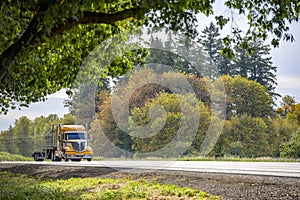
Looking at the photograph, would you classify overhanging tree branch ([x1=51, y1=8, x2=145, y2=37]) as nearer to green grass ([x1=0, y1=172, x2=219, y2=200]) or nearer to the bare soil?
green grass ([x1=0, y1=172, x2=219, y2=200])

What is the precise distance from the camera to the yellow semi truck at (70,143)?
30312mm

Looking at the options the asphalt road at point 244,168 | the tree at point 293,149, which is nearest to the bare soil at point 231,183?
the asphalt road at point 244,168

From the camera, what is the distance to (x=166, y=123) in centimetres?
3256

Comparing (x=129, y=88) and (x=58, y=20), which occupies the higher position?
(x=129, y=88)

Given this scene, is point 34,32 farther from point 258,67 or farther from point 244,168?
point 258,67

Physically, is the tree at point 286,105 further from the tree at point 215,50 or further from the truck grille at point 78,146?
the truck grille at point 78,146

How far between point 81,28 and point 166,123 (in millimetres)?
20873

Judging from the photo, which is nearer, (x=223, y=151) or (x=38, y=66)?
(x=38, y=66)

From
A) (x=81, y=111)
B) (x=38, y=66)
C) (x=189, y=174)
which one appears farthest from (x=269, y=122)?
(x=38, y=66)

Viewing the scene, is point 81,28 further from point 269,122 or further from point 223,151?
point 269,122

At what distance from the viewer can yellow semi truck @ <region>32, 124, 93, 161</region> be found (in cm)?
3031

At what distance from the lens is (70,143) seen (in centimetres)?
3012

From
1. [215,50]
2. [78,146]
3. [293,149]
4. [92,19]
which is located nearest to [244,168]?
[92,19]

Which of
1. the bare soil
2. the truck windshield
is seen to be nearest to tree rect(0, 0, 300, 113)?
the bare soil
